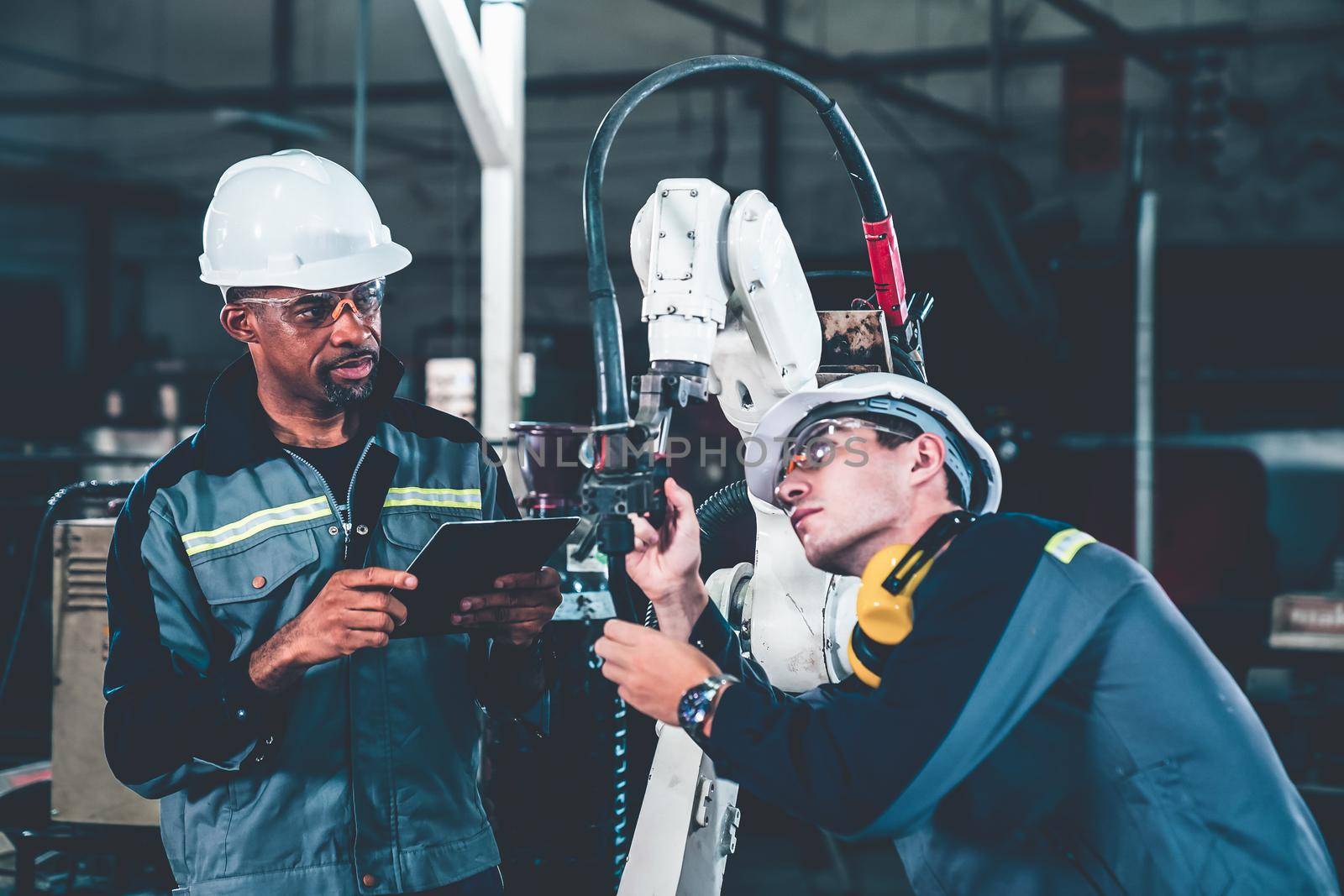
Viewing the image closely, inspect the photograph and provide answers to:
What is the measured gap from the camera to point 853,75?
9.88 m

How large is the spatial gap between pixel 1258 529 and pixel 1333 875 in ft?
20.0

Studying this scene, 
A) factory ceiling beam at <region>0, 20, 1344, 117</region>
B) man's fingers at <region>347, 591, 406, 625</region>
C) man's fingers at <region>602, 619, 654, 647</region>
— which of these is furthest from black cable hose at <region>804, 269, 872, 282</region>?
factory ceiling beam at <region>0, 20, 1344, 117</region>

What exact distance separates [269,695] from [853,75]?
9350 millimetres

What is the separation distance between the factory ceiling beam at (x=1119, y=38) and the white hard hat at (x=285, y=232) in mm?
8348

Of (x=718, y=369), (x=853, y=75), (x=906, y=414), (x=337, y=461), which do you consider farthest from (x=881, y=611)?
(x=853, y=75)

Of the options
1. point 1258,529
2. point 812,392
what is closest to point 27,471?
point 812,392

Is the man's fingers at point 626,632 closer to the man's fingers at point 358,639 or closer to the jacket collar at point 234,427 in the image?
the man's fingers at point 358,639

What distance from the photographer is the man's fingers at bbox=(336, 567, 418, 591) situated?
1.46 m

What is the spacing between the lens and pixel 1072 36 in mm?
10133

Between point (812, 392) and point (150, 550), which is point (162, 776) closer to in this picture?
point (150, 550)

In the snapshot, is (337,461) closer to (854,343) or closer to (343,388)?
(343,388)

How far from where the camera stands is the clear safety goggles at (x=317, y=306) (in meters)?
1.71

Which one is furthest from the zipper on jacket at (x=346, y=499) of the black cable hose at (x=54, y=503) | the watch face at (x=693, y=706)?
the black cable hose at (x=54, y=503)

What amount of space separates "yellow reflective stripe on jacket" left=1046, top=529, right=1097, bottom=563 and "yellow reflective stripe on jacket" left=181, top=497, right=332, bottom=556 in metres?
1.00
